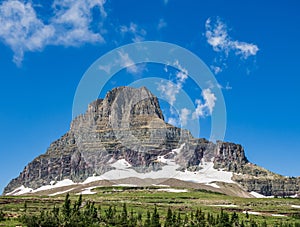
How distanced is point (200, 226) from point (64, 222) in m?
32.9

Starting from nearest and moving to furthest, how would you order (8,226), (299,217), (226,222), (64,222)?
1. (8,226)
2. (64,222)
3. (226,222)
4. (299,217)

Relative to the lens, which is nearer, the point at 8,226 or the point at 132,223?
the point at 8,226

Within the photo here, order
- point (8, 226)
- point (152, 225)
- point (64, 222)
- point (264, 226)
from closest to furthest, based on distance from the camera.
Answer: point (8, 226) → point (64, 222) → point (152, 225) → point (264, 226)

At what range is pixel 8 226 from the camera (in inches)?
3216

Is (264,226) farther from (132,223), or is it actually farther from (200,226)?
(132,223)

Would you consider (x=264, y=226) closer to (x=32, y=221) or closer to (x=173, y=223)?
(x=173, y=223)

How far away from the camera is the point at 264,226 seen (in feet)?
381

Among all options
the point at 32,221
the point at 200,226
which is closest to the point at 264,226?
the point at 200,226

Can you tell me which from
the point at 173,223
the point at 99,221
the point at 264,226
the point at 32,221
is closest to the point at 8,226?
the point at 32,221

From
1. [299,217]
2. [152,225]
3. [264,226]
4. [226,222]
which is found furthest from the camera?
[299,217]

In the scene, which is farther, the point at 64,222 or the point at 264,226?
the point at 264,226

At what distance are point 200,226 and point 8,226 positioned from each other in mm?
44927

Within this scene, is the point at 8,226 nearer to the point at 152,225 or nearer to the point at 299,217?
the point at 152,225

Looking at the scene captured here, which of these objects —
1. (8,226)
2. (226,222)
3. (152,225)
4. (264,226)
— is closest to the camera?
(8,226)
